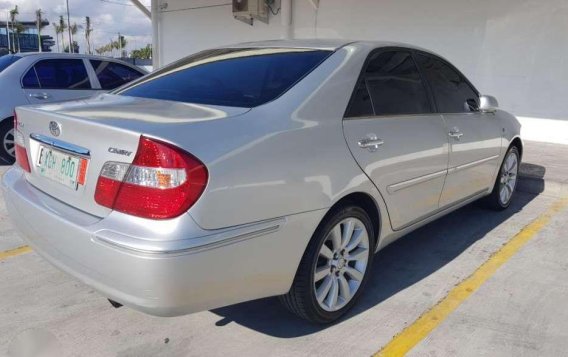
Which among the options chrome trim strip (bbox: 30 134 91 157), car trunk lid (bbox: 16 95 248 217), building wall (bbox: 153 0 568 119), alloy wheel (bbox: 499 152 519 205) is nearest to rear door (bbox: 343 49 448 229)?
car trunk lid (bbox: 16 95 248 217)

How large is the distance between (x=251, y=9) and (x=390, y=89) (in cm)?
1050

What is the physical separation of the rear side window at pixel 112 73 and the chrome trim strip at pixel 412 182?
5269mm

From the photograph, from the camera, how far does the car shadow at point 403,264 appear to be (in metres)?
2.93

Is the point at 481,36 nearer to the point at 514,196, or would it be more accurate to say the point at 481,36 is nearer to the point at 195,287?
the point at 514,196

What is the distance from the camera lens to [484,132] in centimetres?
432

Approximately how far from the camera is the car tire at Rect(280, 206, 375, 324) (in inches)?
104

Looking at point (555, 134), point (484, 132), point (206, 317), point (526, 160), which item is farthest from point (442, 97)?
point (555, 134)

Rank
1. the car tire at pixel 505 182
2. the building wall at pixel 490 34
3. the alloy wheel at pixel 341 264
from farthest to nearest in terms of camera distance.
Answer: the building wall at pixel 490 34 < the car tire at pixel 505 182 < the alloy wheel at pixel 341 264

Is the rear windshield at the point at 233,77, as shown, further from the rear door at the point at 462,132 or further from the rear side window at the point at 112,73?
the rear side window at the point at 112,73

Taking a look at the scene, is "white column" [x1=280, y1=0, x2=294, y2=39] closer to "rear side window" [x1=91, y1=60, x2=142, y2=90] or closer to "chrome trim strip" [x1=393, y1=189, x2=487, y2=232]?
"rear side window" [x1=91, y1=60, x2=142, y2=90]

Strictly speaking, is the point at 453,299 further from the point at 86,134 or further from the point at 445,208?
the point at 86,134

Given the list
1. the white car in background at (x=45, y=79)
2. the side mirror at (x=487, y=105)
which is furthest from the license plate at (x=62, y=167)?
the white car in background at (x=45, y=79)

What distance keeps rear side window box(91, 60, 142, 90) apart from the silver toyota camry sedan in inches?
162

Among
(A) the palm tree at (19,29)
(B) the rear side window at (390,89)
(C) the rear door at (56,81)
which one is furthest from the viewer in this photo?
(A) the palm tree at (19,29)
